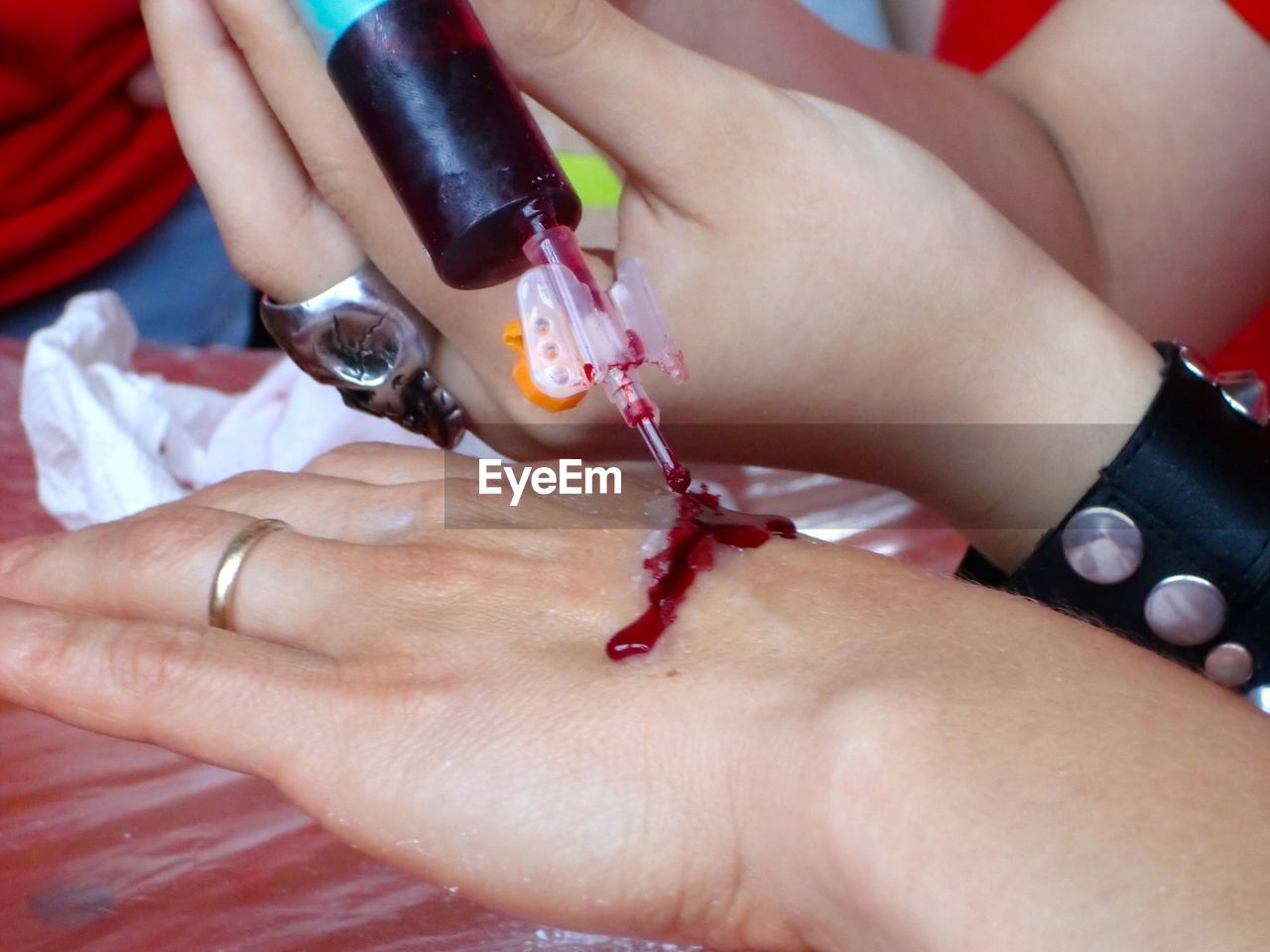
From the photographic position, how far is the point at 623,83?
54 centimetres

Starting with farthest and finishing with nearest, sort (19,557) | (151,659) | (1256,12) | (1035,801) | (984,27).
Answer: (984,27)
(1256,12)
(19,557)
(151,659)
(1035,801)

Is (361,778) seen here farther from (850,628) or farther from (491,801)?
(850,628)

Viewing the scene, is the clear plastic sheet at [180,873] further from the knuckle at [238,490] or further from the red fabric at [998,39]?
the red fabric at [998,39]

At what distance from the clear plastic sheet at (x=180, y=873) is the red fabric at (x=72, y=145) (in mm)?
654

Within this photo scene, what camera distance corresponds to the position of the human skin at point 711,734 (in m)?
0.38

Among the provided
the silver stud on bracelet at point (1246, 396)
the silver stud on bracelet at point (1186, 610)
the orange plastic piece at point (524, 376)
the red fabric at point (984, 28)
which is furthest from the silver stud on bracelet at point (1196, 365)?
the red fabric at point (984, 28)

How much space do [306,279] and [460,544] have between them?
182 millimetres

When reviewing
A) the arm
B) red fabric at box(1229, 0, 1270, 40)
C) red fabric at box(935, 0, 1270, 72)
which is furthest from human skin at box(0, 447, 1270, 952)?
red fabric at box(935, 0, 1270, 72)

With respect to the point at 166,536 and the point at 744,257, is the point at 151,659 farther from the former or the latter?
the point at 744,257

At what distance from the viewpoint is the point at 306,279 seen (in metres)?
0.65

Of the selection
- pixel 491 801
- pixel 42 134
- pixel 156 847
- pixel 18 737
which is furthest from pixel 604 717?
pixel 42 134

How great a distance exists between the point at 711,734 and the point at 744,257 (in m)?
0.25

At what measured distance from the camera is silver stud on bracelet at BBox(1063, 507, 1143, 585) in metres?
0.63

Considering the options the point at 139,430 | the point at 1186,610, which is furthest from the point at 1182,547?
the point at 139,430
